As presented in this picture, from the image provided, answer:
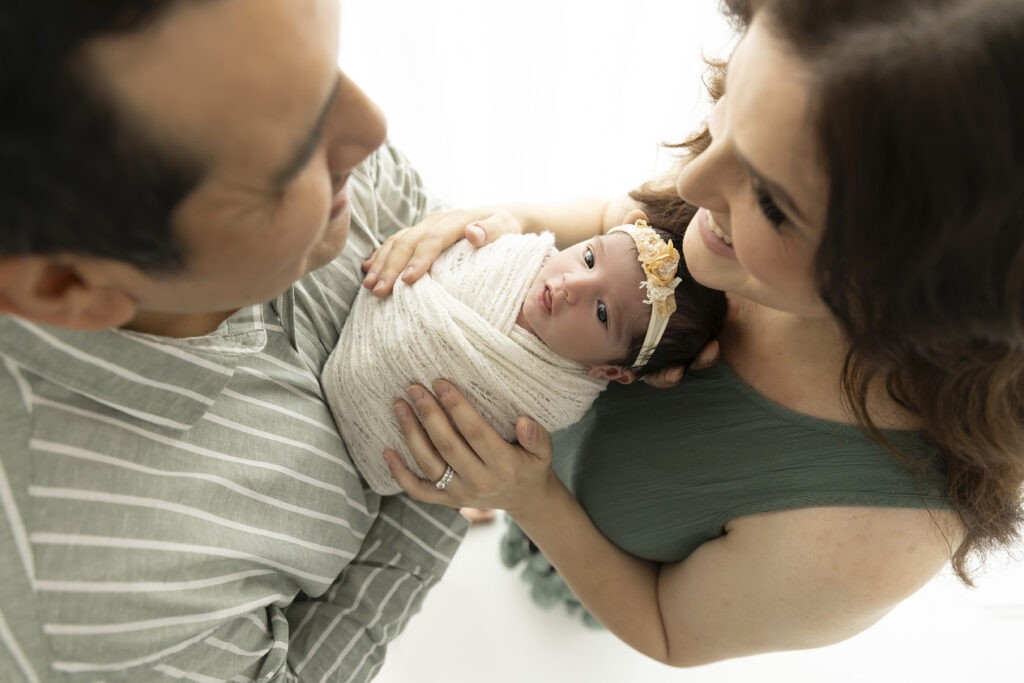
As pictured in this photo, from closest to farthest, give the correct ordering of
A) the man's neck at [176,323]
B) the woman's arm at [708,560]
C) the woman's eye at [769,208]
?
the woman's eye at [769,208]
the man's neck at [176,323]
the woman's arm at [708,560]

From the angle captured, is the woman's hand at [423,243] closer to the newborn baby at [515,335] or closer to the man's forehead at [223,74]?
the newborn baby at [515,335]

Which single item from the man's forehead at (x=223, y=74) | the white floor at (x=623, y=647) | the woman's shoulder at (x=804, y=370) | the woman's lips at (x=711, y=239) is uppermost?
the man's forehead at (x=223, y=74)

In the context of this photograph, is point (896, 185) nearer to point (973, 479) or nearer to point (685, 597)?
point (973, 479)

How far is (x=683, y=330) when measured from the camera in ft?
3.31

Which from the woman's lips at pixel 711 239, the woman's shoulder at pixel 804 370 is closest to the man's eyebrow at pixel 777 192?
the woman's lips at pixel 711 239

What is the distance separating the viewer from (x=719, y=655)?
1062mm

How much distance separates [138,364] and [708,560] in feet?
2.57

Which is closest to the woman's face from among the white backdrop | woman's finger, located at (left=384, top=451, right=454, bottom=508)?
woman's finger, located at (left=384, top=451, right=454, bottom=508)

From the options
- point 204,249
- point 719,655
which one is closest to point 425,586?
point 719,655

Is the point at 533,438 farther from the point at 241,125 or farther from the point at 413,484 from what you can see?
the point at 241,125

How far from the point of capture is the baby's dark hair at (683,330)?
3.31 feet

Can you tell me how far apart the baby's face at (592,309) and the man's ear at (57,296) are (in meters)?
0.54

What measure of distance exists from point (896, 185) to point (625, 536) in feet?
2.31

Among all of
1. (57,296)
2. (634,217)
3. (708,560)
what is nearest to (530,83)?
(634,217)
